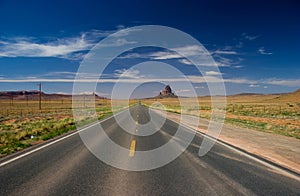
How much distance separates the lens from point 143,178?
6.21 meters

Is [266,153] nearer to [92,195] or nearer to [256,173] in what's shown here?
[256,173]

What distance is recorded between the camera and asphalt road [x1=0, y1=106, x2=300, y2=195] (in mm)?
5281

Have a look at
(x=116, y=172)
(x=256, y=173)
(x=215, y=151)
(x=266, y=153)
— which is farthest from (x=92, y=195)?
(x=266, y=153)

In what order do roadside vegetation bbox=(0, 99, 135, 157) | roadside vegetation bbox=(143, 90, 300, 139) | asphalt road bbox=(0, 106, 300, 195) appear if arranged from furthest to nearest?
roadside vegetation bbox=(143, 90, 300, 139) < roadside vegetation bbox=(0, 99, 135, 157) < asphalt road bbox=(0, 106, 300, 195)

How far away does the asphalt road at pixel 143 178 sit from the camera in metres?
5.28

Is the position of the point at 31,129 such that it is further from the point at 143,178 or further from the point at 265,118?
the point at 265,118

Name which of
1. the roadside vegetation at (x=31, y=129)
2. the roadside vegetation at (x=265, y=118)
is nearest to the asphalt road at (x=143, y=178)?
the roadside vegetation at (x=31, y=129)

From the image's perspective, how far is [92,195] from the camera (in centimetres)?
497

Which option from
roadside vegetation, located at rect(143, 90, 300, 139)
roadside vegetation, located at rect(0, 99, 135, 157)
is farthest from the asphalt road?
roadside vegetation, located at rect(143, 90, 300, 139)

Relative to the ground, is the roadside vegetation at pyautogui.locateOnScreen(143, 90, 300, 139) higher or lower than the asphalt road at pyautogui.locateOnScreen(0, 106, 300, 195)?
lower

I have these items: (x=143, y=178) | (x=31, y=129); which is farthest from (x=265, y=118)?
(x=143, y=178)

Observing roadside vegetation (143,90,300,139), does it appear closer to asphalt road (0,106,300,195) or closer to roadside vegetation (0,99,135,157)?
asphalt road (0,106,300,195)

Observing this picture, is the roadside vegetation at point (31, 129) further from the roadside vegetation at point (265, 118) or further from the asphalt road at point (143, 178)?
the roadside vegetation at point (265, 118)

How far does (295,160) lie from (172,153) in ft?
12.6
